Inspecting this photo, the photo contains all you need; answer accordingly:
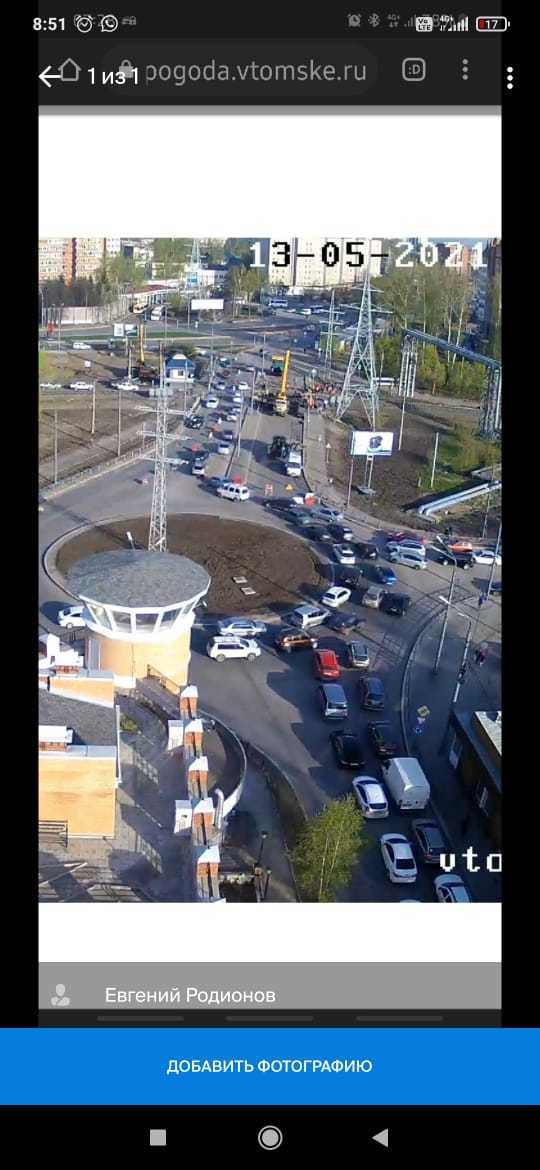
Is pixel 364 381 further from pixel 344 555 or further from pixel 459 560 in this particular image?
pixel 344 555

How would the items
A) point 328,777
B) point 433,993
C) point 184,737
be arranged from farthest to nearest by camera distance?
point 328,777 < point 184,737 < point 433,993

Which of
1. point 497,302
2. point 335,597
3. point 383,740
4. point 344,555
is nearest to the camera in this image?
point 497,302

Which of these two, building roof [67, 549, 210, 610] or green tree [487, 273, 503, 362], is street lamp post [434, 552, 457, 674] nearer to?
green tree [487, 273, 503, 362]

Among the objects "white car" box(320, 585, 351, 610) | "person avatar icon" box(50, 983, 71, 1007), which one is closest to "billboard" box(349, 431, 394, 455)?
"white car" box(320, 585, 351, 610)
